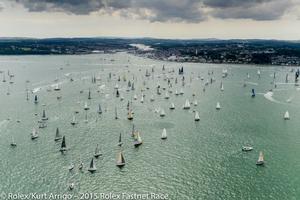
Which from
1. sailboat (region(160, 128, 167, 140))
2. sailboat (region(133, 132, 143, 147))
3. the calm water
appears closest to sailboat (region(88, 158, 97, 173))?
the calm water

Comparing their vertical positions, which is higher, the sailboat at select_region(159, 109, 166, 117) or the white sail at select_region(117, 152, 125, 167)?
the sailboat at select_region(159, 109, 166, 117)

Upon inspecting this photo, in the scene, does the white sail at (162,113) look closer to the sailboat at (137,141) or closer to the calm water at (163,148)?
the calm water at (163,148)

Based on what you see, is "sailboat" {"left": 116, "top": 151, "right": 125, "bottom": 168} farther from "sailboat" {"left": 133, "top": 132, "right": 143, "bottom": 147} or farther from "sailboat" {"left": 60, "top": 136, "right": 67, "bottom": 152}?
"sailboat" {"left": 60, "top": 136, "right": 67, "bottom": 152}

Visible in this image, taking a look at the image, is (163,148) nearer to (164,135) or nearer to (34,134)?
(164,135)

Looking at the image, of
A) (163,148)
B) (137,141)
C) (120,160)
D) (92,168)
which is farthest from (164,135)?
(92,168)

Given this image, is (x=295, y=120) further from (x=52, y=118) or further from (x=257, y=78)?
(x=257, y=78)

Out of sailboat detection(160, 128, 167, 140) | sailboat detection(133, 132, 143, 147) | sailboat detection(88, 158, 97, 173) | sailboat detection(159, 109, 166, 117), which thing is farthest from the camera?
sailboat detection(159, 109, 166, 117)

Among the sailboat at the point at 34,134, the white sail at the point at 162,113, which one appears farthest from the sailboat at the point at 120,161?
the white sail at the point at 162,113

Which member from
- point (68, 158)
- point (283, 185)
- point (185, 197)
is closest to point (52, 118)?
point (68, 158)
